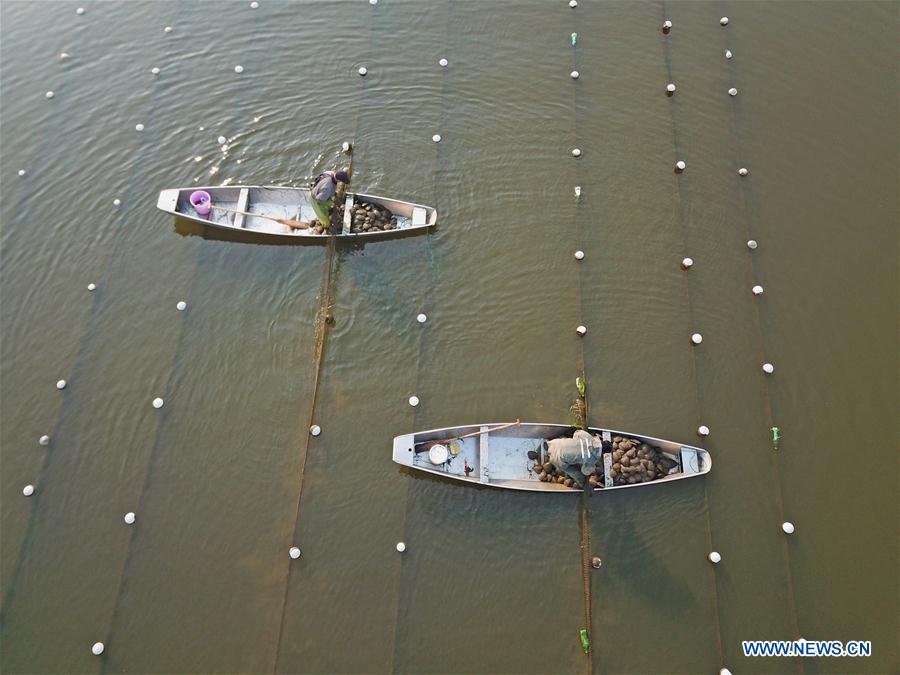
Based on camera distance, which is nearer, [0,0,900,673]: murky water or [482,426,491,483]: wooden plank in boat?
[0,0,900,673]: murky water

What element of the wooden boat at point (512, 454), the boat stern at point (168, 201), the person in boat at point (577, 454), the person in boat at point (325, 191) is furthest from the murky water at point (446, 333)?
the person in boat at point (325, 191)

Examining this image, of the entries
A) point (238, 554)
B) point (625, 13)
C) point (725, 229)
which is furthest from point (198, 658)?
point (625, 13)

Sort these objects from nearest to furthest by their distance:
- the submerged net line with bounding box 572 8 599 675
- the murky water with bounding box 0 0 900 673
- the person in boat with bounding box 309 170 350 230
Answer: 1. the submerged net line with bounding box 572 8 599 675
2. the murky water with bounding box 0 0 900 673
3. the person in boat with bounding box 309 170 350 230

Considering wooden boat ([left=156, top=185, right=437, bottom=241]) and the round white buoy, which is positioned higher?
wooden boat ([left=156, top=185, right=437, bottom=241])

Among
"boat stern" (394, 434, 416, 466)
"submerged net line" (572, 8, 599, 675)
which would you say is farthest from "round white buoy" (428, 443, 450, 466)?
"submerged net line" (572, 8, 599, 675)

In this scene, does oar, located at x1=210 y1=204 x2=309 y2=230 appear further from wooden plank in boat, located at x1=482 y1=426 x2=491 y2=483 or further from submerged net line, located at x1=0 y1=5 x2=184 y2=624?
wooden plank in boat, located at x1=482 y1=426 x2=491 y2=483

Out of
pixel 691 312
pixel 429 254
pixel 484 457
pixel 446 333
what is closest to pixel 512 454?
pixel 484 457

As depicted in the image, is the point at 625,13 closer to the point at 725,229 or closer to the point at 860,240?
the point at 725,229

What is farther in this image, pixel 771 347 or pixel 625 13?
pixel 625 13
